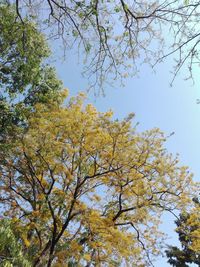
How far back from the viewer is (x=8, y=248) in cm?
725

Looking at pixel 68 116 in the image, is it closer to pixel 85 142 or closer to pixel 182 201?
pixel 85 142

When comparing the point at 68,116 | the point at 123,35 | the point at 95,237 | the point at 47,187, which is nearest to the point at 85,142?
the point at 68,116

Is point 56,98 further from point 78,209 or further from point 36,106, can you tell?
point 78,209

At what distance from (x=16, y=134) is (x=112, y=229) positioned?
162 inches

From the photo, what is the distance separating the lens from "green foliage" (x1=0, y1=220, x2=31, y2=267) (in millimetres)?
6246

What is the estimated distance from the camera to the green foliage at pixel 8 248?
6246mm

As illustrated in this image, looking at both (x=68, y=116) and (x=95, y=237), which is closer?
(x=95, y=237)

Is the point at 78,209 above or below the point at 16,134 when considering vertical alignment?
below

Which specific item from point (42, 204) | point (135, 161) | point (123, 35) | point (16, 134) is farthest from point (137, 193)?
point (123, 35)

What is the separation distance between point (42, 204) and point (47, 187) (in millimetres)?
908

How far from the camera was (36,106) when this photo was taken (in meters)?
12.3

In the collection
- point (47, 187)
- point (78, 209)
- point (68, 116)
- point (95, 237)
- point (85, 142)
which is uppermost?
point (68, 116)

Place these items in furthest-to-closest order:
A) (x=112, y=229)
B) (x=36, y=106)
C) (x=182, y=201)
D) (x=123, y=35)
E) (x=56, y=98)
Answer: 1. (x=56, y=98)
2. (x=36, y=106)
3. (x=182, y=201)
4. (x=112, y=229)
5. (x=123, y=35)

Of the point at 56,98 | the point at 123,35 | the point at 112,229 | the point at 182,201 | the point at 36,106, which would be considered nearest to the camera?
the point at 123,35
